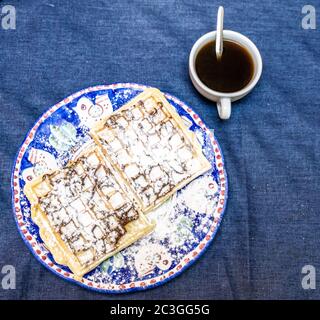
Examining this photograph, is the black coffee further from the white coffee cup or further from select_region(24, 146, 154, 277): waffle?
select_region(24, 146, 154, 277): waffle

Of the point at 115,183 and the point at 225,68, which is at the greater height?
the point at 225,68

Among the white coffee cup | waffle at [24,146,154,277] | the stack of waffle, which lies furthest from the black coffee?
waffle at [24,146,154,277]

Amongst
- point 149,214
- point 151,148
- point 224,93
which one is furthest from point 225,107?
point 149,214

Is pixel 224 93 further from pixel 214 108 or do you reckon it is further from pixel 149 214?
pixel 149 214

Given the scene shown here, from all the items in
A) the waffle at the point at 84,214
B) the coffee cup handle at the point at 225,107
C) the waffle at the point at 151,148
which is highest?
the coffee cup handle at the point at 225,107

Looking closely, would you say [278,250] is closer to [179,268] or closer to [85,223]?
[179,268]

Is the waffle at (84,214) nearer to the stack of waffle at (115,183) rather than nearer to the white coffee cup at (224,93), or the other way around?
the stack of waffle at (115,183)

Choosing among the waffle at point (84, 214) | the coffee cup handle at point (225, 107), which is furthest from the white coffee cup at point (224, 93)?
the waffle at point (84, 214)
